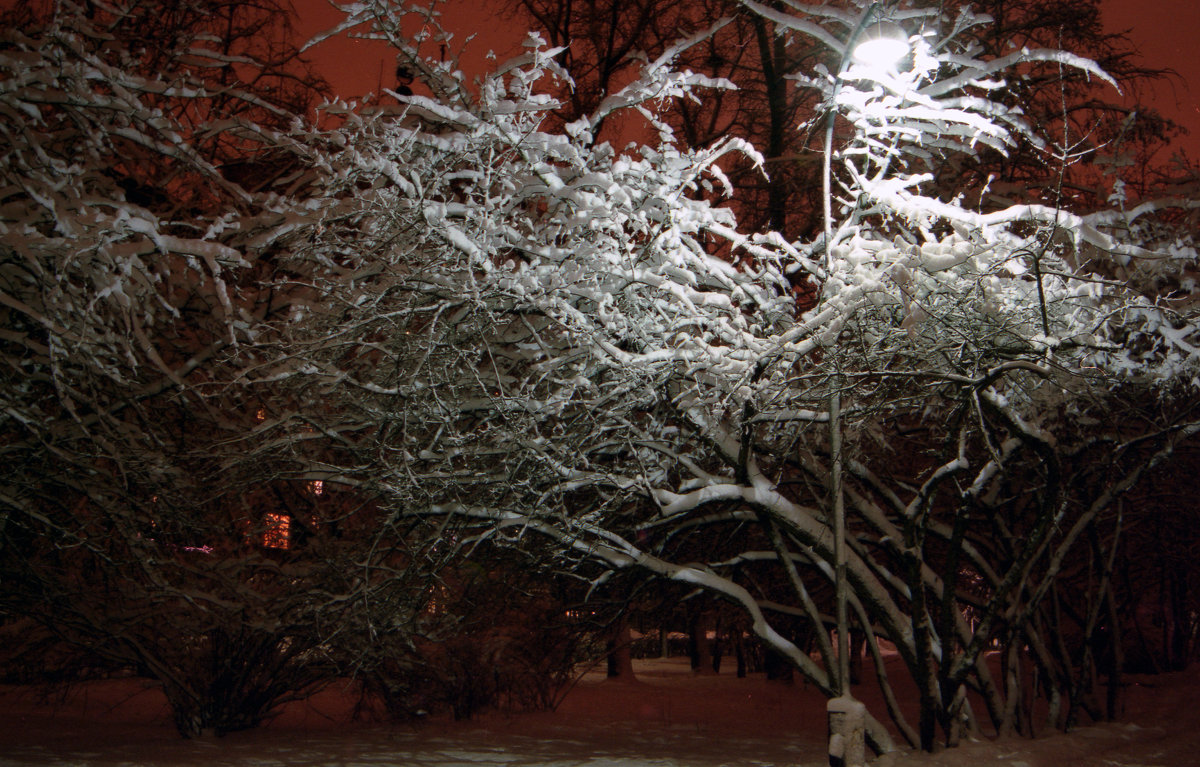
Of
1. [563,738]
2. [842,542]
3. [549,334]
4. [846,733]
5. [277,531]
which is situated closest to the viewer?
[846,733]

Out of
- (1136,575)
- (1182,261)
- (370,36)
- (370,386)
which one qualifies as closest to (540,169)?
(370,36)

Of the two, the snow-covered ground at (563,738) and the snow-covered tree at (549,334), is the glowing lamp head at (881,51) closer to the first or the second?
the snow-covered tree at (549,334)

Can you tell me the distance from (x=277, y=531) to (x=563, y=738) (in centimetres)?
473

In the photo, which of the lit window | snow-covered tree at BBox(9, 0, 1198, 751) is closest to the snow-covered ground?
snow-covered tree at BBox(9, 0, 1198, 751)

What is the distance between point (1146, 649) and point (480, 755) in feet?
43.0

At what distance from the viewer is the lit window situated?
11.4 m

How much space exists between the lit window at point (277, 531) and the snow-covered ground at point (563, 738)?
93.6 inches

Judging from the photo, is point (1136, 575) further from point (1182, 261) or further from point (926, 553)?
point (1182, 261)

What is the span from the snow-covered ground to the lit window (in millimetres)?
2378

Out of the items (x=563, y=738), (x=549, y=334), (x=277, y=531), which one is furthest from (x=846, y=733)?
(x=277, y=531)

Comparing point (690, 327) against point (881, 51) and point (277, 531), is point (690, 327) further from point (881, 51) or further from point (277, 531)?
point (277, 531)

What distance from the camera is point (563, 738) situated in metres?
12.4

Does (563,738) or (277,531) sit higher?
(277,531)

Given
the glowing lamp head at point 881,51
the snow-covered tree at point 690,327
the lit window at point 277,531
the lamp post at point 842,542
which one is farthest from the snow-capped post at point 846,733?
the lit window at point 277,531
